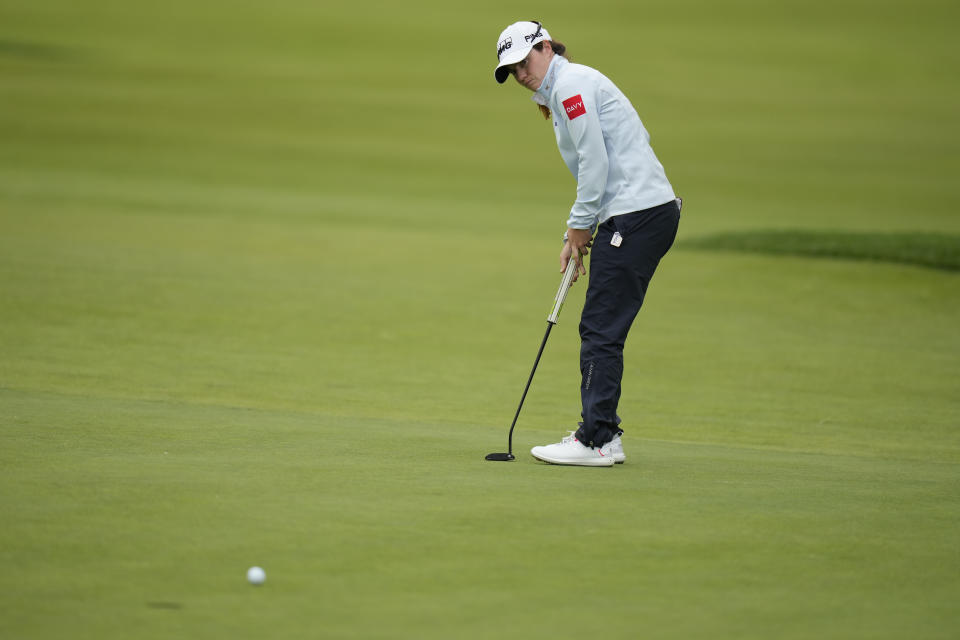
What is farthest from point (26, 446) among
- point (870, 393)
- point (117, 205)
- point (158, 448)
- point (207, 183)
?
point (207, 183)

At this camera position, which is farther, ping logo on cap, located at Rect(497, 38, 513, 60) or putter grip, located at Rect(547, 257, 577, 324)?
putter grip, located at Rect(547, 257, 577, 324)

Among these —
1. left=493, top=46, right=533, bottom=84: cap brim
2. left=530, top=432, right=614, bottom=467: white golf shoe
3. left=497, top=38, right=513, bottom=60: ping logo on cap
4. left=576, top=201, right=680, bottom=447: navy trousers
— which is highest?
left=497, top=38, right=513, bottom=60: ping logo on cap

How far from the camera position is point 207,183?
24.0 m

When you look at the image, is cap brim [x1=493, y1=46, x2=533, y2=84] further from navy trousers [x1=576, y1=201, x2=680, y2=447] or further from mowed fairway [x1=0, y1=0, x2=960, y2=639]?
mowed fairway [x1=0, y1=0, x2=960, y2=639]

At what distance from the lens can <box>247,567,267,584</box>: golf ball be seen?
3115 mm

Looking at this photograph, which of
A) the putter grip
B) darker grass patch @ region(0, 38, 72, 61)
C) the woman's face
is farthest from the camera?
darker grass patch @ region(0, 38, 72, 61)

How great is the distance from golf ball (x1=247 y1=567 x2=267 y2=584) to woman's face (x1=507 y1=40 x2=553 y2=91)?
249 centimetres

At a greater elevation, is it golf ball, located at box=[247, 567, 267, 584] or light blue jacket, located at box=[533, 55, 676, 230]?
light blue jacket, located at box=[533, 55, 676, 230]

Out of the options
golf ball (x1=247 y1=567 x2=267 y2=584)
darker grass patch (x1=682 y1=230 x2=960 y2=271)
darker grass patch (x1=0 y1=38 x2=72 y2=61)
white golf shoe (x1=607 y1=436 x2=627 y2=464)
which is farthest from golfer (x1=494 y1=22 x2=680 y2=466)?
darker grass patch (x1=0 y1=38 x2=72 y2=61)

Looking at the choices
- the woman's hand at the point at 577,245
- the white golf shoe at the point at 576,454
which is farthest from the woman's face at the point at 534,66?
the white golf shoe at the point at 576,454

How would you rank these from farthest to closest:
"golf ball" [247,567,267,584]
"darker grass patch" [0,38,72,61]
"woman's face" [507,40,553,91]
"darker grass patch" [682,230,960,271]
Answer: "darker grass patch" [0,38,72,61], "darker grass patch" [682,230,960,271], "woman's face" [507,40,553,91], "golf ball" [247,567,267,584]

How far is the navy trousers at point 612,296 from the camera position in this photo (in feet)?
15.9

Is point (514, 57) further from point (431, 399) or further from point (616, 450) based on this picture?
point (431, 399)

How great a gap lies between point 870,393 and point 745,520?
5.08 metres
